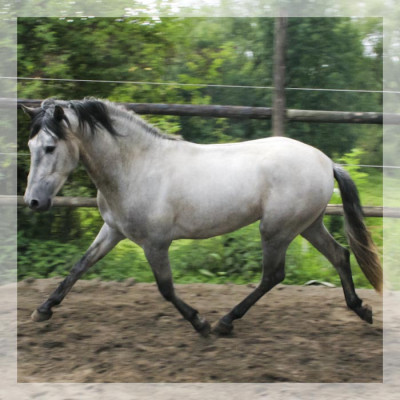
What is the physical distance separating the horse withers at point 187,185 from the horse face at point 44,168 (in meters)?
0.08

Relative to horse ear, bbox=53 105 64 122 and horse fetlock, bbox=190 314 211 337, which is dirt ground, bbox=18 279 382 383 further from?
horse ear, bbox=53 105 64 122

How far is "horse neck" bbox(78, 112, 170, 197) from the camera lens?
11.4 feet

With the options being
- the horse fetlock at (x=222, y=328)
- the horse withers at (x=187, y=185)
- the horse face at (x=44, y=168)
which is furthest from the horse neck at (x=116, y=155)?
the horse fetlock at (x=222, y=328)

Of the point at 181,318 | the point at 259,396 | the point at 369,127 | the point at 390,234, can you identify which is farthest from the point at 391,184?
the point at 259,396

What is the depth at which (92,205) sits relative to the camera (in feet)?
16.3

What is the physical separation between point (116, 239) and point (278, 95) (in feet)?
6.82

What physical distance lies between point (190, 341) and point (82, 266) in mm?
934

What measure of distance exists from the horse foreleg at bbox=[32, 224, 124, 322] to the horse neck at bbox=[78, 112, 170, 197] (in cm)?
38

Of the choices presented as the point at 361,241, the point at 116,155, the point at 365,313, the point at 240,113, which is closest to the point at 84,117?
the point at 116,155

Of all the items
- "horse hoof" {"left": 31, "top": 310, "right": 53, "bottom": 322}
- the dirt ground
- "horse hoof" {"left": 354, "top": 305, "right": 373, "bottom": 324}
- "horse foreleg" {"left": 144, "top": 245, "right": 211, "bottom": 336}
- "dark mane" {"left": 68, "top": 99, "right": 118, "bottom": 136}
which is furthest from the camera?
"horse hoof" {"left": 354, "top": 305, "right": 373, "bottom": 324}

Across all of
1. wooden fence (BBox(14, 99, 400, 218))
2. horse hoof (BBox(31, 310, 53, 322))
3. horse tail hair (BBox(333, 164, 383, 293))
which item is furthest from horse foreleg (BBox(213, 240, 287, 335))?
wooden fence (BBox(14, 99, 400, 218))

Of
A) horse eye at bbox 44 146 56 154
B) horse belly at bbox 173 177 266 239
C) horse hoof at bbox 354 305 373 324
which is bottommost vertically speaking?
horse hoof at bbox 354 305 373 324

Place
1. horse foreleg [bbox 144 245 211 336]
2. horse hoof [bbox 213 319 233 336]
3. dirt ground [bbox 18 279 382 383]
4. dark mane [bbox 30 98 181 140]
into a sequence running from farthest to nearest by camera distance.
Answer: horse hoof [bbox 213 319 233 336] < horse foreleg [bbox 144 245 211 336] < dark mane [bbox 30 98 181 140] < dirt ground [bbox 18 279 382 383]

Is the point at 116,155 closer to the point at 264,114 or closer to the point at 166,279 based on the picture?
the point at 166,279
